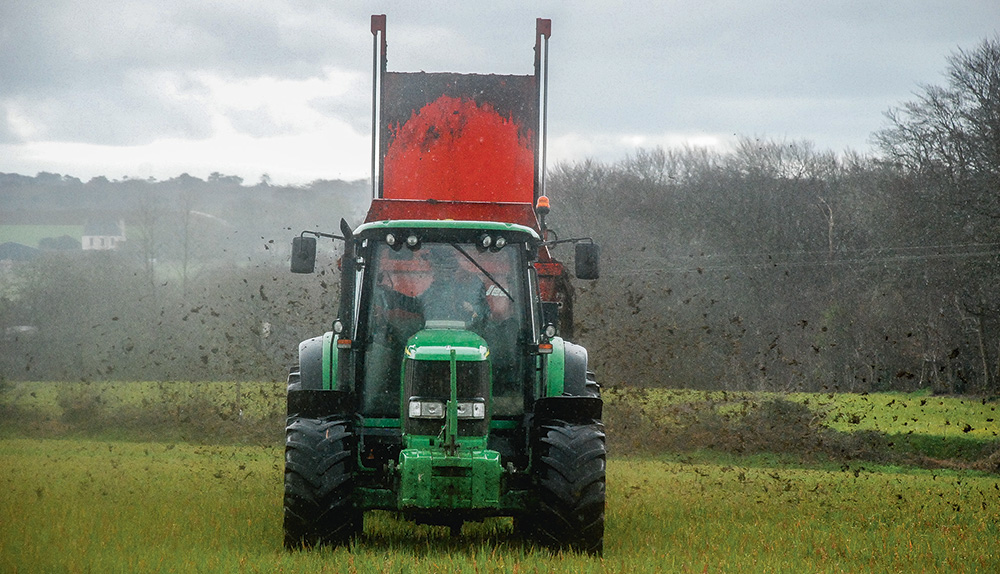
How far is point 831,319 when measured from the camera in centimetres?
3584

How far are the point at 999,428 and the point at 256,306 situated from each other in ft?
49.6

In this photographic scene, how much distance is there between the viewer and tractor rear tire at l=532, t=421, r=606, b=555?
7.47m

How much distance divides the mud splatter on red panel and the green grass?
3.51 meters

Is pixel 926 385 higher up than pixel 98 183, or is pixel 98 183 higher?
pixel 98 183

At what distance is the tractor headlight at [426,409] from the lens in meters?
7.51

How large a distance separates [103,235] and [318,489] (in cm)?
1327

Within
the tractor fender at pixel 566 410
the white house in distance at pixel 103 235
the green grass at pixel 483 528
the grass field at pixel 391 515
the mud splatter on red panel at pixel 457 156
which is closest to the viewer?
the green grass at pixel 483 528

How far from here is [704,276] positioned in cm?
3928

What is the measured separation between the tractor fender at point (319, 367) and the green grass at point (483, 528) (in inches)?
44.9

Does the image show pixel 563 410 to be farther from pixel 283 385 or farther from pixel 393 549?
pixel 283 385

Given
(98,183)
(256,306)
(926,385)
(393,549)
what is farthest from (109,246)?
(926,385)

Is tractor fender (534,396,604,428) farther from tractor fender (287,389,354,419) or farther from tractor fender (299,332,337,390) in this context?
tractor fender (299,332,337,390)

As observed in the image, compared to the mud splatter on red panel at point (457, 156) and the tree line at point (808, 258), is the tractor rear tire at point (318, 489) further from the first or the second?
the tree line at point (808, 258)

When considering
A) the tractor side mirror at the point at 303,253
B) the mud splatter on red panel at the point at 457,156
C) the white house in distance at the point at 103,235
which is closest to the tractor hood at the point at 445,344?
the tractor side mirror at the point at 303,253
